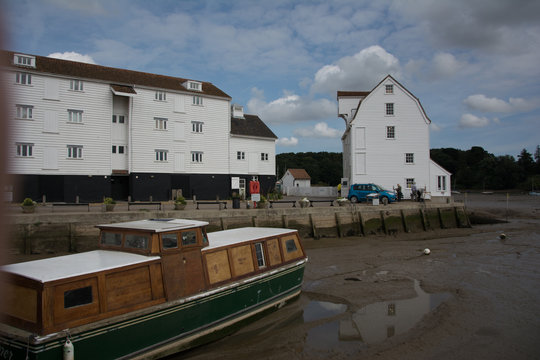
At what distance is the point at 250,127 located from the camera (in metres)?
39.2

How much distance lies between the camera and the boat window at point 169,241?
27.6 ft

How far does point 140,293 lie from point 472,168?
112548 mm

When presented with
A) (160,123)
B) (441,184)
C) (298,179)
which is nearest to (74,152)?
(160,123)

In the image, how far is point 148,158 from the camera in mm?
32094

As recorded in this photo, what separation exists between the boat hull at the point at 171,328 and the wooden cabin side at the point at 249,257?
0.24 metres

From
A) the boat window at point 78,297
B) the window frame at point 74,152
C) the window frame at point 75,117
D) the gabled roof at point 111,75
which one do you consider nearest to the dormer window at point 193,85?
the gabled roof at point 111,75

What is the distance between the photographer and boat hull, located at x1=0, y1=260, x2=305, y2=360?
20.5 ft

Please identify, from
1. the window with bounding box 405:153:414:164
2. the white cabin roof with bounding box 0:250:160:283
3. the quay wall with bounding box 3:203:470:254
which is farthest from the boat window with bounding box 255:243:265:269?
the window with bounding box 405:153:414:164

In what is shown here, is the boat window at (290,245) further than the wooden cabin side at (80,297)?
Yes

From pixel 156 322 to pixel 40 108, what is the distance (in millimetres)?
27179

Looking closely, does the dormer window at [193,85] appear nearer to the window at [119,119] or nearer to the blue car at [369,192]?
the window at [119,119]

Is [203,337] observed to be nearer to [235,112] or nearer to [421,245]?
[421,245]

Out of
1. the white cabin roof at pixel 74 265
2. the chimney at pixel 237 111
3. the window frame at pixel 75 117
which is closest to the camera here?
the white cabin roof at pixel 74 265

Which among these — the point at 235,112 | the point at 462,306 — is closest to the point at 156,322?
the point at 462,306
